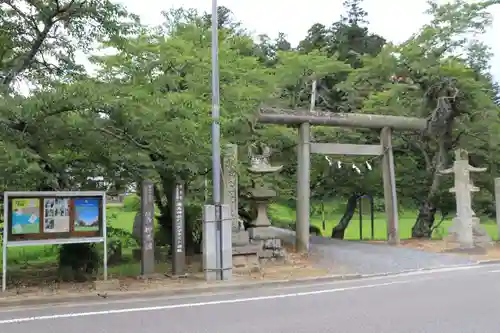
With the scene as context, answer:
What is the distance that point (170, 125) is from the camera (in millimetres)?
10516

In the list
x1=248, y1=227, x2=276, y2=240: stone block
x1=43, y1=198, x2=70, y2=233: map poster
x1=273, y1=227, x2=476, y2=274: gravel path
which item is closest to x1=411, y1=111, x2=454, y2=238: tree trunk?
x1=273, y1=227, x2=476, y2=274: gravel path

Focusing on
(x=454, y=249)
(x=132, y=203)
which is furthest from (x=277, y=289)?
(x=132, y=203)

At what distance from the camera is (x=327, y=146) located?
696 inches

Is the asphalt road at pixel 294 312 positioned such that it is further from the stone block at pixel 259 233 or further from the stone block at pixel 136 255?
the stone block at pixel 136 255

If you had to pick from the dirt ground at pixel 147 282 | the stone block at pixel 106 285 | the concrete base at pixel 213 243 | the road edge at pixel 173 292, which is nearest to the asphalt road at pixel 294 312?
the road edge at pixel 173 292

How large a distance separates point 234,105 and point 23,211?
21.0 feet

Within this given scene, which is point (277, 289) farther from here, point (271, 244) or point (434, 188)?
point (434, 188)

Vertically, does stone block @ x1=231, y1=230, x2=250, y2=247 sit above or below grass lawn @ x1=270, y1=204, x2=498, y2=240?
above

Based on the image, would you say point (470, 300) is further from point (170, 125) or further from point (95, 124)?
point (95, 124)

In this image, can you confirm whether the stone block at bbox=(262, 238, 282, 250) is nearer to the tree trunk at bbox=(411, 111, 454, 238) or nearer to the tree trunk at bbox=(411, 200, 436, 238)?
the tree trunk at bbox=(411, 111, 454, 238)

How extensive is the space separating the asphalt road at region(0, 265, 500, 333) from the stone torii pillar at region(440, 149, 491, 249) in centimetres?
764

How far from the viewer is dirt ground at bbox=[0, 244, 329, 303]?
9.62 meters

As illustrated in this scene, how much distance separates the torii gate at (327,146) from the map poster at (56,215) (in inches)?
284

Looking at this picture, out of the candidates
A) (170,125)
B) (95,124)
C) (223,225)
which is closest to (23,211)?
(95,124)
